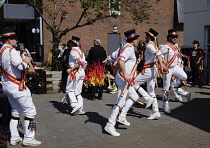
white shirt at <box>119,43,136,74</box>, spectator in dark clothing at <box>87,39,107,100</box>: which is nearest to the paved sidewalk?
spectator in dark clothing at <box>87,39,107,100</box>

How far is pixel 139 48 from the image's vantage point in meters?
10.8

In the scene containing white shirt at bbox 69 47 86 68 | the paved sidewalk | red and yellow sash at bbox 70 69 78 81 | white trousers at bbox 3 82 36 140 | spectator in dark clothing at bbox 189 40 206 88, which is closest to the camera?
white trousers at bbox 3 82 36 140

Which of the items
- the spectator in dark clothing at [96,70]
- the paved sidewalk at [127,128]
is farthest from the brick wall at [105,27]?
the paved sidewalk at [127,128]

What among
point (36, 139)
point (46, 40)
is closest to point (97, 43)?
point (36, 139)

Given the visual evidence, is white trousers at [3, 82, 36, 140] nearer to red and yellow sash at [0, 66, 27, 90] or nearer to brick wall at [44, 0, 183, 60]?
red and yellow sash at [0, 66, 27, 90]

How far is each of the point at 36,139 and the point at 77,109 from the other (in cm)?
182

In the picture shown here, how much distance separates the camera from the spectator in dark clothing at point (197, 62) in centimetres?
1230

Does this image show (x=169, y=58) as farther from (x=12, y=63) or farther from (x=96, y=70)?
(x=12, y=63)

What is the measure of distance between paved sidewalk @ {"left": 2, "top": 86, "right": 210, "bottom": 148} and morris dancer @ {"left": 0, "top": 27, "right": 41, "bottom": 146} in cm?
32

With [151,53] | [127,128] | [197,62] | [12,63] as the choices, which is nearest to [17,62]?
[12,63]

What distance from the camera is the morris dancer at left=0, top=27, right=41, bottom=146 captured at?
4.73 meters

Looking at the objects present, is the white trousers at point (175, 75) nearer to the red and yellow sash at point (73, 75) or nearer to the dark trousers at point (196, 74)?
the red and yellow sash at point (73, 75)

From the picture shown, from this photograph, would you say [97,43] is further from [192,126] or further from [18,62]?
[18,62]

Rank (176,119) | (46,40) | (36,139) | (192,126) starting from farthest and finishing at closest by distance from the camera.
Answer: (46,40)
(176,119)
(192,126)
(36,139)
